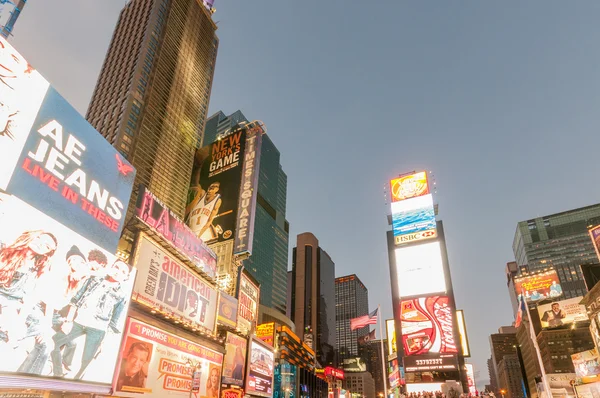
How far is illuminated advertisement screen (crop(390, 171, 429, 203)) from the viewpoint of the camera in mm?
45719

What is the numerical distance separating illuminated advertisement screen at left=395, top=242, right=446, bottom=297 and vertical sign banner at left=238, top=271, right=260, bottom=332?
52.4ft

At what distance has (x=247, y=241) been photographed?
31.9 m

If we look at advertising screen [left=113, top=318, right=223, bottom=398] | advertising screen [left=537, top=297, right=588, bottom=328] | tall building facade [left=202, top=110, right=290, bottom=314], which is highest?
tall building facade [left=202, top=110, right=290, bottom=314]

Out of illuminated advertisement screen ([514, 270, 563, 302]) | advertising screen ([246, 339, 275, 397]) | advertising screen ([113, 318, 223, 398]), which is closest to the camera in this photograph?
advertising screen ([113, 318, 223, 398])

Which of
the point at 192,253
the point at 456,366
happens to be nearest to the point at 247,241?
the point at 192,253

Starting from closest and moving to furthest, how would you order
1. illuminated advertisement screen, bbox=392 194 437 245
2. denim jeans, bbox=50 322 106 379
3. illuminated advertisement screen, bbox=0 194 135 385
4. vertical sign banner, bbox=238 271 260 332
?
illuminated advertisement screen, bbox=0 194 135 385, denim jeans, bbox=50 322 106 379, vertical sign banner, bbox=238 271 260 332, illuminated advertisement screen, bbox=392 194 437 245

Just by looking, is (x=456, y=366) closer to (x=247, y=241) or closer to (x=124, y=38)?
(x=247, y=241)

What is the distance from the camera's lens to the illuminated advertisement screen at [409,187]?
150 ft

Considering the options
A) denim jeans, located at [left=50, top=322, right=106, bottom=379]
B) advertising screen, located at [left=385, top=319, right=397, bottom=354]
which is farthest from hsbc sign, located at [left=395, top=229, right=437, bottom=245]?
denim jeans, located at [left=50, top=322, right=106, bottom=379]

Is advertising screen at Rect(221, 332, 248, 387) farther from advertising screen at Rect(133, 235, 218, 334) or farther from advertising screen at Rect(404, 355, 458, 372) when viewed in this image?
advertising screen at Rect(404, 355, 458, 372)

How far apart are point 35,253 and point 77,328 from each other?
378 centimetres

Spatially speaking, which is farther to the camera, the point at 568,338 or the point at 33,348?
the point at 568,338

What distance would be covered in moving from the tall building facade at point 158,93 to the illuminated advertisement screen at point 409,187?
81404 mm

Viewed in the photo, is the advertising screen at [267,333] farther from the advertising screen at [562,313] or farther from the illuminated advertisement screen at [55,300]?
the advertising screen at [562,313]
